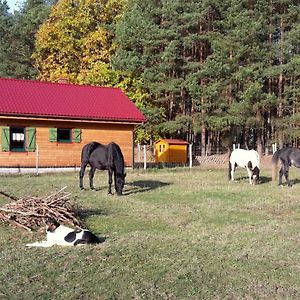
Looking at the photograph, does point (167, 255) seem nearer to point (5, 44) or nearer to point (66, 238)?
point (66, 238)

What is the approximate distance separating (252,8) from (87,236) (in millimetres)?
32695

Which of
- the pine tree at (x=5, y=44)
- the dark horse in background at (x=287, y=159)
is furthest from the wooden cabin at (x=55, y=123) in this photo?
the pine tree at (x=5, y=44)

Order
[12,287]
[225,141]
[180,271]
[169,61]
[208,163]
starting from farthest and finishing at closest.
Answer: [225,141] < [169,61] < [208,163] < [180,271] < [12,287]

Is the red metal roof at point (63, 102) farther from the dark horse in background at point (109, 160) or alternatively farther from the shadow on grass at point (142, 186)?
the dark horse in background at point (109, 160)

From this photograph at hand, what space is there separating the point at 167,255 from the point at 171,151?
77.6 feet

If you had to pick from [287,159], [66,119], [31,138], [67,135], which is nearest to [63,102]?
[66,119]

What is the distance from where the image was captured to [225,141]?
3825 cm

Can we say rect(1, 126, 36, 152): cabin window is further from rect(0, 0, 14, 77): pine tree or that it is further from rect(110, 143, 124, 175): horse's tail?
rect(0, 0, 14, 77): pine tree

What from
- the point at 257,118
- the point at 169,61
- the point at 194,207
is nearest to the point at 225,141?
the point at 257,118

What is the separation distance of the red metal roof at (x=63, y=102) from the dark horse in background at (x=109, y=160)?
8.56 m

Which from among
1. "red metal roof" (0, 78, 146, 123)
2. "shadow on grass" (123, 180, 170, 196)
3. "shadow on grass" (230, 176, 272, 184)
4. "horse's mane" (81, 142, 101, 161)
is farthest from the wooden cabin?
"horse's mane" (81, 142, 101, 161)

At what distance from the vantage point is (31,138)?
22812 mm

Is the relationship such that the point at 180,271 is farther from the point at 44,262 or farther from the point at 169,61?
the point at 169,61

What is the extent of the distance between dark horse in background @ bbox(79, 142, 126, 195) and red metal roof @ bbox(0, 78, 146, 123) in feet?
28.1
